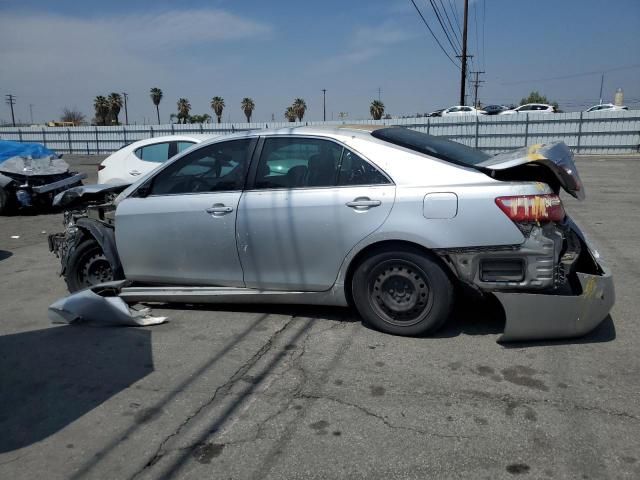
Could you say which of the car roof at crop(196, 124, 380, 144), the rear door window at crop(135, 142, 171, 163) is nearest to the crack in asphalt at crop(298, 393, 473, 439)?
the car roof at crop(196, 124, 380, 144)

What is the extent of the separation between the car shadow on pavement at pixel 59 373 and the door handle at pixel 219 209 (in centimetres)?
114

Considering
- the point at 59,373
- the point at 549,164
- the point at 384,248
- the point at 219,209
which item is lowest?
the point at 59,373

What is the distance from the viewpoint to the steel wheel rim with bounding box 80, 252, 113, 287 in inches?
212

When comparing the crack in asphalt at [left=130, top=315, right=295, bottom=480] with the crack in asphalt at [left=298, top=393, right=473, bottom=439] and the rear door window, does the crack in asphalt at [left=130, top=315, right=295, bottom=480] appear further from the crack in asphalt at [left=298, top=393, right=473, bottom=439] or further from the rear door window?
the rear door window

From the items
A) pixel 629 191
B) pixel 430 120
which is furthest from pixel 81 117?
pixel 629 191

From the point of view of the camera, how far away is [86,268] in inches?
213

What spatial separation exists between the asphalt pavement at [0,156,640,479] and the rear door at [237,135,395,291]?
1.70 ft

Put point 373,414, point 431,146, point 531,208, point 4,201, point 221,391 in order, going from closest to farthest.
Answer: point 373,414, point 221,391, point 531,208, point 431,146, point 4,201

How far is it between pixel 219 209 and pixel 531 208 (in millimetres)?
2428

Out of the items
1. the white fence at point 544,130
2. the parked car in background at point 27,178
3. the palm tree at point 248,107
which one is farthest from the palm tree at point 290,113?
the parked car in background at point 27,178

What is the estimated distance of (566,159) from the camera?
13.1ft

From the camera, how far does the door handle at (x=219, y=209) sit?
4531mm

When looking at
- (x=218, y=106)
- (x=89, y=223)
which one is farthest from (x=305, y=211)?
(x=218, y=106)

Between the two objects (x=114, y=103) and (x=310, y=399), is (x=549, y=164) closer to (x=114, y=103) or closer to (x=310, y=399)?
(x=310, y=399)
